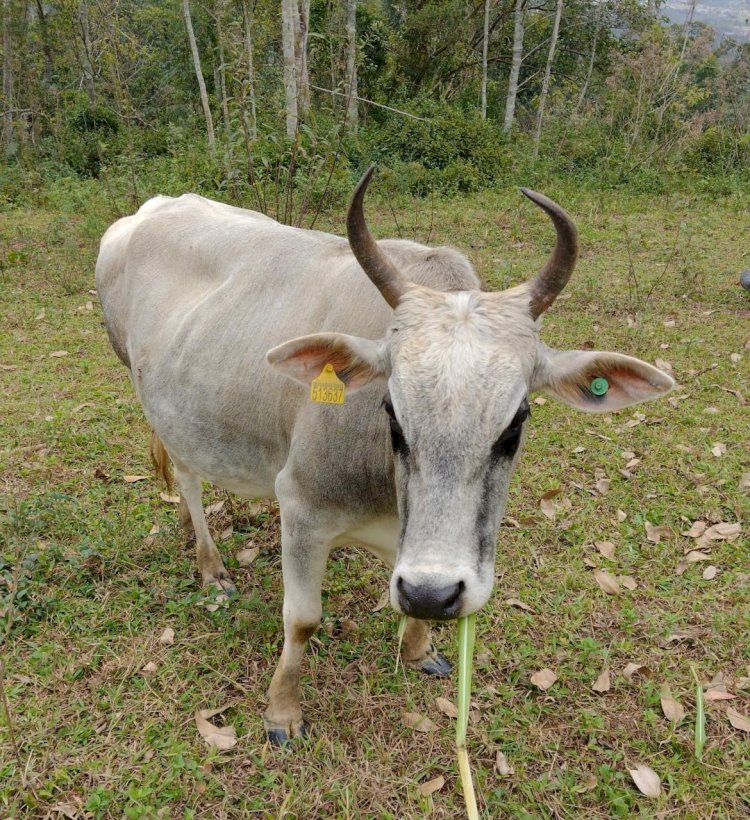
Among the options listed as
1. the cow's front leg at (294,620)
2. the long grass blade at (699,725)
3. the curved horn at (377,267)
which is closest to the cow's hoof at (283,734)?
the cow's front leg at (294,620)

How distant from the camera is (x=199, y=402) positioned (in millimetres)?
3334

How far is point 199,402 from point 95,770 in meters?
1.60

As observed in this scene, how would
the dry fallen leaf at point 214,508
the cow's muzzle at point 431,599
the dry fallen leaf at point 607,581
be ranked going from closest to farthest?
the cow's muzzle at point 431,599
the dry fallen leaf at point 607,581
the dry fallen leaf at point 214,508

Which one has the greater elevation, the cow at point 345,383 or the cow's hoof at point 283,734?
the cow at point 345,383

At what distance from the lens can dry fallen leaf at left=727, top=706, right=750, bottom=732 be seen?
3.01 meters

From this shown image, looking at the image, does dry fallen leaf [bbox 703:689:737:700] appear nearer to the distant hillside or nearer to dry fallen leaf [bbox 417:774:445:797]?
dry fallen leaf [bbox 417:774:445:797]

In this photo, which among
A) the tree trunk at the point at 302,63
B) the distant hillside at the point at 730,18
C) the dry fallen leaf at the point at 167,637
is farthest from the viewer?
the distant hillside at the point at 730,18

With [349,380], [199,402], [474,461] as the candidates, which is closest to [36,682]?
[199,402]

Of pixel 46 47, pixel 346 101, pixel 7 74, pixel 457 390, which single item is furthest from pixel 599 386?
pixel 46 47

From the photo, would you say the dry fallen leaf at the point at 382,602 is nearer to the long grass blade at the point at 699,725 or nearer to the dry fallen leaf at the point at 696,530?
the long grass blade at the point at 699,725

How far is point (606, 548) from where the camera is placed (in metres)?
4.09

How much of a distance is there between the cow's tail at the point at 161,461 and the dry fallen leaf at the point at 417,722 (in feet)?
6.89

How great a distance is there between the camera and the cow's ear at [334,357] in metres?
2.43

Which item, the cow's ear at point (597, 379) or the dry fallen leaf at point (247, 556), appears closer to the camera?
the cow's ear at point (597, 379)
